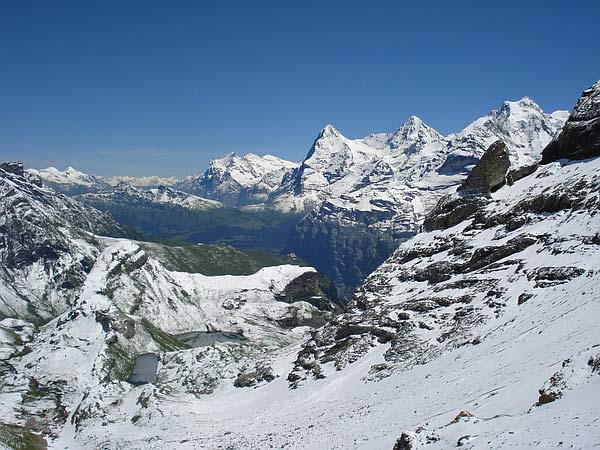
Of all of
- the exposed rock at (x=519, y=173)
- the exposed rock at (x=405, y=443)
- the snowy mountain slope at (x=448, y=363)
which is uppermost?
the exposed rock at (x=519, y=173)

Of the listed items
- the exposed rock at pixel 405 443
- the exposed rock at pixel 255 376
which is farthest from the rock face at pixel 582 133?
the exposed rock at pixel 405 443

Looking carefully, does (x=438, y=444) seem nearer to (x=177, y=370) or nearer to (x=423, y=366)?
(x=423, y=366)

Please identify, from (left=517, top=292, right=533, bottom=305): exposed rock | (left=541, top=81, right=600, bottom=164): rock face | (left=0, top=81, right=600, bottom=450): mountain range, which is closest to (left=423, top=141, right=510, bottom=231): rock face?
(left=0, top=81, right=600, bottom=450): mountain range

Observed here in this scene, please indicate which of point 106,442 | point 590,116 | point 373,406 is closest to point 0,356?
point 106,442

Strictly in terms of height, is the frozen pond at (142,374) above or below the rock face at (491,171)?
below

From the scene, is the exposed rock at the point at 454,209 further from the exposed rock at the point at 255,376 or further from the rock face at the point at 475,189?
the exposed rock at the point at 255,376

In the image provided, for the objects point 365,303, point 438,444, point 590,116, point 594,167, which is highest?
point 590,116

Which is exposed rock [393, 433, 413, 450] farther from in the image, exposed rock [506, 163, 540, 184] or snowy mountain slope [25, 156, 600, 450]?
exposed rock [506, 163, 540, 184]

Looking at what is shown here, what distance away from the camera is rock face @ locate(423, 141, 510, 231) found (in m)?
117

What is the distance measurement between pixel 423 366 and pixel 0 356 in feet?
615

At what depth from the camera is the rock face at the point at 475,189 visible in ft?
383

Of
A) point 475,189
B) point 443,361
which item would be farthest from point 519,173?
point 443,361

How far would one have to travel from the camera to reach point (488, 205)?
361 ft

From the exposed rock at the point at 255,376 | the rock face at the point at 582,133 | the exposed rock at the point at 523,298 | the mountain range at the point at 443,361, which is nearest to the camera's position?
the mountain range at the point at 443,361
